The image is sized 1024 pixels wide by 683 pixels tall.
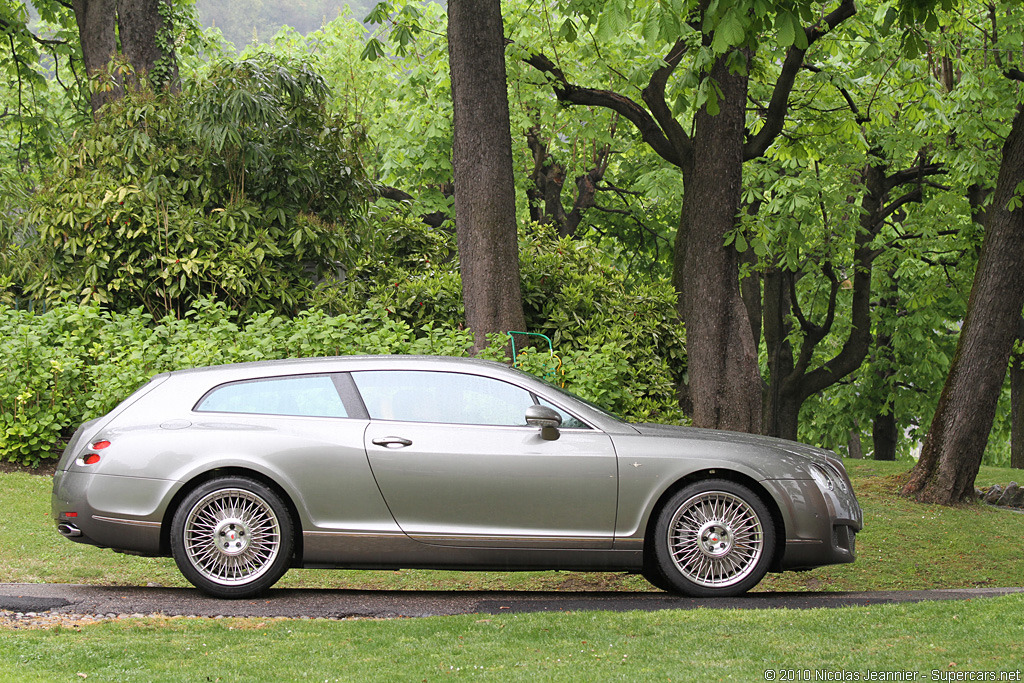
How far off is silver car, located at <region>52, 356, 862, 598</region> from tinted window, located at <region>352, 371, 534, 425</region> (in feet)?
0.04

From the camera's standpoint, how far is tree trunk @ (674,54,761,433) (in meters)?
12.5

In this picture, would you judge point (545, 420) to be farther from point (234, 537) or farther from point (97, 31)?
point (97, 31)

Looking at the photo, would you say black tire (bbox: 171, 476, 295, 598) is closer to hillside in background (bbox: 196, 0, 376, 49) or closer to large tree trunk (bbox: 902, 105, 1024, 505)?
large tree trunk (bbox: 902, 105, 1024, 505)

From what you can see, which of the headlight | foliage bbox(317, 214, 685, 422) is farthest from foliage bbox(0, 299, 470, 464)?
the headlight

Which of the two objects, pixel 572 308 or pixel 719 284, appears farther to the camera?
pixel 719 284

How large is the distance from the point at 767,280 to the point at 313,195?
12685 millimetres

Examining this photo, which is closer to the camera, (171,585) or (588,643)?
(588,643)

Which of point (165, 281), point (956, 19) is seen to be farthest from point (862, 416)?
point (165, 281)

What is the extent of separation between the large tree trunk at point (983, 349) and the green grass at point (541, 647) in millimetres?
7824

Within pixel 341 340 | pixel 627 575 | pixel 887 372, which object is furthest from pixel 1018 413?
pixel 341 340

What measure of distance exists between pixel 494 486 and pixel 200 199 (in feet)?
26.2

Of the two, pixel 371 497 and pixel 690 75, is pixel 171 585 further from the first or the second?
pixel 690 75

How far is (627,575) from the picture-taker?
880cm

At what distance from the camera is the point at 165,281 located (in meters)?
12.1
